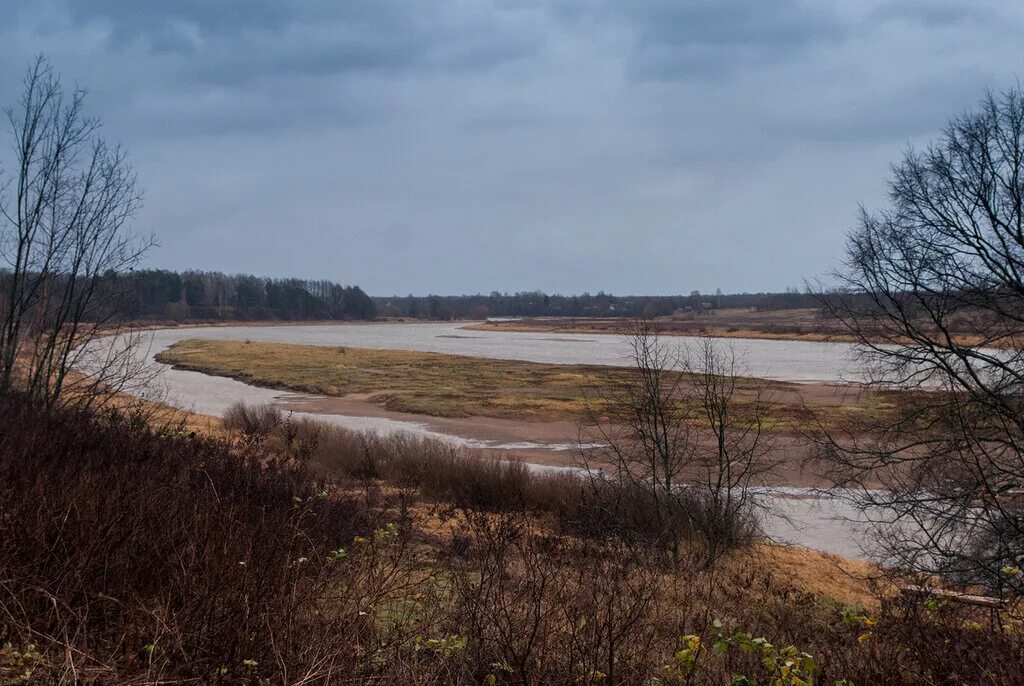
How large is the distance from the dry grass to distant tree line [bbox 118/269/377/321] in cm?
7224

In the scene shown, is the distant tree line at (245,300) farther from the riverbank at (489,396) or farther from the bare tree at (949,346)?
the bare tree at (949,346)

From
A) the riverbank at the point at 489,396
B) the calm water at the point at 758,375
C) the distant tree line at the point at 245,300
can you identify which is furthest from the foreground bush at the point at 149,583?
the distant tree line at the point at 245,300

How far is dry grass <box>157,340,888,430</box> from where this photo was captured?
32625 millimetres

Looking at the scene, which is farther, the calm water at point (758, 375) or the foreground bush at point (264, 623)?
the calm water at point (758, 375)

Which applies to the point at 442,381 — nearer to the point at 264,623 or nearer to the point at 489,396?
the point at 489,396

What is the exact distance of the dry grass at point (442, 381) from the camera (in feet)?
107

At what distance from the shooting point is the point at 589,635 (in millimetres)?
4172

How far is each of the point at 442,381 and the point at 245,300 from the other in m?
116

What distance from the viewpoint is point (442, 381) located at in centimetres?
4350

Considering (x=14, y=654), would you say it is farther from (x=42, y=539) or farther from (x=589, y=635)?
(x=589, y=635)

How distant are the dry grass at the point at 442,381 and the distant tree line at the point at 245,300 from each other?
7224 centimetres

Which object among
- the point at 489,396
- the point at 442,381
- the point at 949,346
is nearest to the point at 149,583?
the point at 949,346

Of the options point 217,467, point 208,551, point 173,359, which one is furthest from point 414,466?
point 173,359

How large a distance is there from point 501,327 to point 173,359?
79.3 meters
